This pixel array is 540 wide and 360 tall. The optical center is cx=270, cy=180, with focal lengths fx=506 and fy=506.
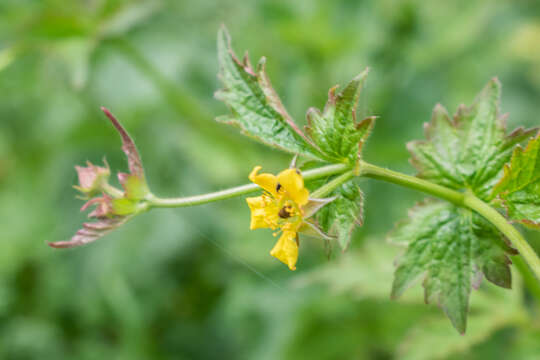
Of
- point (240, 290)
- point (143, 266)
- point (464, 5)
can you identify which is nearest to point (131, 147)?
point (240, 290)

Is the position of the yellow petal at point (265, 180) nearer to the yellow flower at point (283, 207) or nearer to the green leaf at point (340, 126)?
the yellow flower at point (283, 207)

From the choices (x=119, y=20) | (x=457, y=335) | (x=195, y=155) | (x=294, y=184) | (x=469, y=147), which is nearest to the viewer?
(x=294, y=184)

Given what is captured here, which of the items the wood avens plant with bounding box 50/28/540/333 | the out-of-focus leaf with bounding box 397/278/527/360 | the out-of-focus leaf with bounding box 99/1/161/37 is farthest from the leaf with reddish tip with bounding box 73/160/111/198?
the out-of-focus leaf with bounding box 99/1/161/37

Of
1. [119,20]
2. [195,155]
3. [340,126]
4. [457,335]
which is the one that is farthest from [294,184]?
[195,155]

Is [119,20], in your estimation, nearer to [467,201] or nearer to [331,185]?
[331,185]

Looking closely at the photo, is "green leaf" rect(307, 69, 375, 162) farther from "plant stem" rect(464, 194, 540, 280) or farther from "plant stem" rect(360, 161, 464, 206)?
"plant stem" rect(464, 194, 540, 280)

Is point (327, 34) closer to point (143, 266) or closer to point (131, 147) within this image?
point (143, 266)
